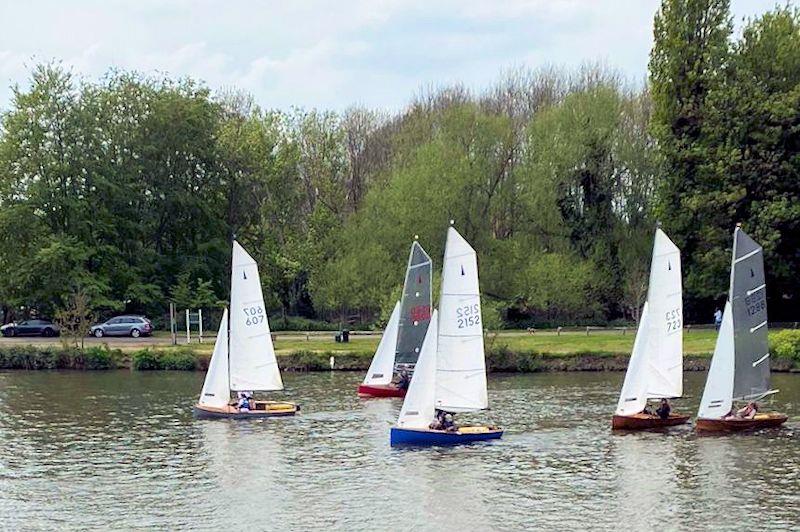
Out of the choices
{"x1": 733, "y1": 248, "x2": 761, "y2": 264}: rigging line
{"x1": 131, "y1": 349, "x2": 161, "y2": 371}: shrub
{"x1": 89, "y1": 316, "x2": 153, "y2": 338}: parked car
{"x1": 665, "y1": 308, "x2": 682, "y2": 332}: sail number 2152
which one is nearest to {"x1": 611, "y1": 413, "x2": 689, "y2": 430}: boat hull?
{"x1": 665, "y1": 308, "x2": 682, "y2": 332}: sail number 2152

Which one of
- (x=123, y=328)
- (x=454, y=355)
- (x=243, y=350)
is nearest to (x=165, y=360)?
(x=123, y=328)

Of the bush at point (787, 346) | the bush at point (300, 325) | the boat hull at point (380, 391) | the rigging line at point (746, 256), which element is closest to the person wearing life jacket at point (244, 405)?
the boat hull at point (380, 391)

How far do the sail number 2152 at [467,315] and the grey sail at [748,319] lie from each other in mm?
9511

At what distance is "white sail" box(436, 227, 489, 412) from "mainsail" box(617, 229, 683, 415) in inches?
246

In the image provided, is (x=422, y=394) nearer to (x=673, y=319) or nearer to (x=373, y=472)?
(x=373, y=472)

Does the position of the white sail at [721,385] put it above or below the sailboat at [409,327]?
below

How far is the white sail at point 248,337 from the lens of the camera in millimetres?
50750

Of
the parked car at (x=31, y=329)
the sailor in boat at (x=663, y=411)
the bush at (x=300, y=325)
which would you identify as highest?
the parked car at (x=31, y=329)

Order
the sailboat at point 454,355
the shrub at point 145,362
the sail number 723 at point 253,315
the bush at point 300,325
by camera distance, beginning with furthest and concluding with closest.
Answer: the bush at point 300,325 < the shrub at point 145,362 < the sail number 723 at point 253,315 < the sailboat at point 454,355

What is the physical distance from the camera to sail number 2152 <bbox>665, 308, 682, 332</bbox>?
1799 inches

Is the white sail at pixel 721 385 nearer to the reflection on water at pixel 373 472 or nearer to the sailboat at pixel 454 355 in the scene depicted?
the reflection on water at pixel 373 472

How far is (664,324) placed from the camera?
4562cm

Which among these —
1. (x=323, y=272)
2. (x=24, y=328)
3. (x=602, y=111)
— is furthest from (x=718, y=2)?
(x=24, y=328)

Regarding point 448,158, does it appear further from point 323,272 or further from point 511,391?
point 511,391
